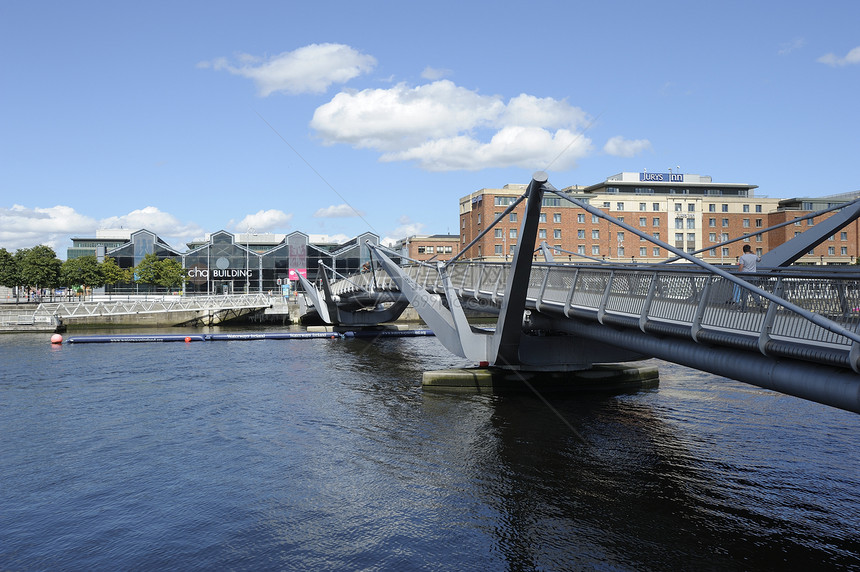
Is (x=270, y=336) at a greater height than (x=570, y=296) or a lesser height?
lesser

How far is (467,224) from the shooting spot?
303ft

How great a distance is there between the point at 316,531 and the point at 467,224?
80.7 m

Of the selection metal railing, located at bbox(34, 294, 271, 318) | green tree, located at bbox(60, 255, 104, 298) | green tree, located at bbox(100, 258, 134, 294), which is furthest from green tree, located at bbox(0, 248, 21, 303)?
metal railing, located at bbox(34, 294, 271, 318)

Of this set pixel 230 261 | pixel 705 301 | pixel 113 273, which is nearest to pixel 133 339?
pixel 113 273

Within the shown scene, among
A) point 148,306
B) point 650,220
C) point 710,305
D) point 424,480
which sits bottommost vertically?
point 424,480

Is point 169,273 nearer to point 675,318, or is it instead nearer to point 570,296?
point 570,296

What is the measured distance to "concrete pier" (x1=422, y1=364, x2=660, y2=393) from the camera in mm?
26844

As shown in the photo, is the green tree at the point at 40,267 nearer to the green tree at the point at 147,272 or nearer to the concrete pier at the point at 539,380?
the green tree at the point at 147,272

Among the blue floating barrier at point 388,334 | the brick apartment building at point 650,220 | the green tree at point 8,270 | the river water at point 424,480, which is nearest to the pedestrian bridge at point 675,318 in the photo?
the river water at point 424,480

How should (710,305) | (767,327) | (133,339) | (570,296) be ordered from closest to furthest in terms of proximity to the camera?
1. (767,327)
2. (710,305)
3. (570,296)
4. (133,339)

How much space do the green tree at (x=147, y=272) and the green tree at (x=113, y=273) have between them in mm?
1710

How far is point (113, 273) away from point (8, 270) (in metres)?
11.2

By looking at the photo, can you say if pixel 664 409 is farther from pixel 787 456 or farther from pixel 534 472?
pixel 534 472

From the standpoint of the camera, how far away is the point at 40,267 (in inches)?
3147
